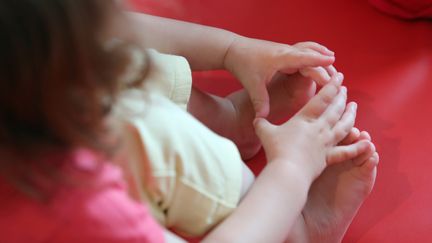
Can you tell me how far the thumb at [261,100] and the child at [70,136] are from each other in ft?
0.51

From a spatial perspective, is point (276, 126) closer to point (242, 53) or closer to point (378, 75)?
point (242, 53)

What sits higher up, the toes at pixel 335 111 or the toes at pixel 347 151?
the toes at pixel 335 111

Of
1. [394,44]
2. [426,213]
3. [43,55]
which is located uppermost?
[43,55]

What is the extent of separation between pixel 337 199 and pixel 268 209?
0.49 feet

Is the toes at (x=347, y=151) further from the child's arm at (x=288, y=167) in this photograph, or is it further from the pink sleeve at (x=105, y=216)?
the pink sleeve at (x=105, y=216)

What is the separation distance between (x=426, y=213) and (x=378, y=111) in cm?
16

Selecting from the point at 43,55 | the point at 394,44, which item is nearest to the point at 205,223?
the point at 43,55

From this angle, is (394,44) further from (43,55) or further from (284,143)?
(43,55)

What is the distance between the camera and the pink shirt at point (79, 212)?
46cm

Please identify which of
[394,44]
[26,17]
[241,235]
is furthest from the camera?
[394,44]

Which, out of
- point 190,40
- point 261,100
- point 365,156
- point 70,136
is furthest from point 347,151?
point 70,136

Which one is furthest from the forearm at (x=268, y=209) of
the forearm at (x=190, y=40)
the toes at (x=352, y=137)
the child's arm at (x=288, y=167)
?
the forearm at (x=190, y=40)

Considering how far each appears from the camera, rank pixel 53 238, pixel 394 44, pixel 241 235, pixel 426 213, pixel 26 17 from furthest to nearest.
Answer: pixel 394 44, pixel 426 213, pixel 241 235, pixel 53 238, pixel 26 17

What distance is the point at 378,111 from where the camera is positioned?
0.83 meters
